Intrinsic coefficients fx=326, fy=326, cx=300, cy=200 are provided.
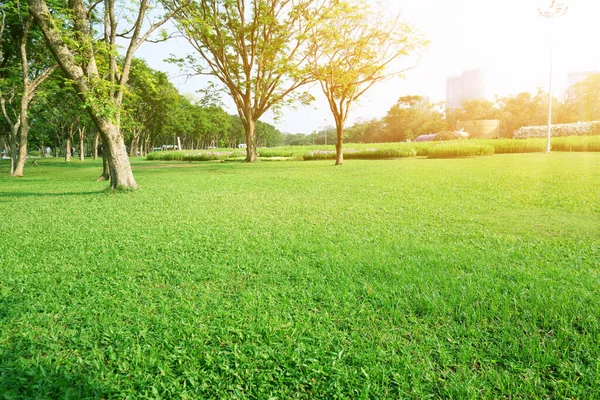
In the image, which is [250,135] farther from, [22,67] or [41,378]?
[41,378]

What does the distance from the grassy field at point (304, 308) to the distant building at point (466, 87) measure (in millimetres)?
98569

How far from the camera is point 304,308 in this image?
2748mm

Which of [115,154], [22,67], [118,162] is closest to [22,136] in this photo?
[22,67]

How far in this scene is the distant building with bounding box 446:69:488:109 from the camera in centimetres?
9431

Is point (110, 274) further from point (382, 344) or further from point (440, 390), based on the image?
point (440, 390)

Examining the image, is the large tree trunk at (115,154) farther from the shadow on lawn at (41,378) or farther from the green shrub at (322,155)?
the green shrub at (322,155)

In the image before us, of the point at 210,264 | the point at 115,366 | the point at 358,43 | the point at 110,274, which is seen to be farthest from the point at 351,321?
the point at 358,43

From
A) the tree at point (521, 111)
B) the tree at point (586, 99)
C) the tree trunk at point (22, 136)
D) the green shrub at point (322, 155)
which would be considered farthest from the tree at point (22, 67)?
the tree at point (521, 111)

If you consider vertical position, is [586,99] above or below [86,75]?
above

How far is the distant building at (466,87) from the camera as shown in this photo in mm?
94312

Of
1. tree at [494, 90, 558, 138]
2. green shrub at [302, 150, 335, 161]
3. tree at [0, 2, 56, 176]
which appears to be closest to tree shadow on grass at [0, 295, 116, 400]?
tree at [0, 2, 56, 176]

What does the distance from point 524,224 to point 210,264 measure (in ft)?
15.7

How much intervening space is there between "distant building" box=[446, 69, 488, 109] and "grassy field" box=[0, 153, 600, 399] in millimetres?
98569

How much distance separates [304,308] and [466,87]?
114053 millimetres
